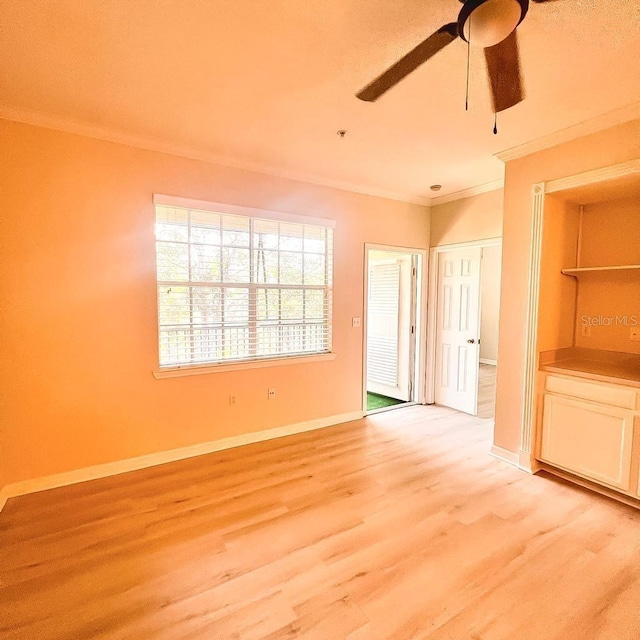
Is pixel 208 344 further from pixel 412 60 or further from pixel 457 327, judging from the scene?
pixel 457 327

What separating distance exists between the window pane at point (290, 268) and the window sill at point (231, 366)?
815mm

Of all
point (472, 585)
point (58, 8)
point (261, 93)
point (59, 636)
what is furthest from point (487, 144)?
point (59, 636)

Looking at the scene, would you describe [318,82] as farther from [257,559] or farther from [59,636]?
[59,636]

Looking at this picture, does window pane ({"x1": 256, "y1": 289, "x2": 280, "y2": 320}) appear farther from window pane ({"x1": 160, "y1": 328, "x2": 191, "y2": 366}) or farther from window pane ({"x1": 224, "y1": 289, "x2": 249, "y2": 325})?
window pane ({"x1": 160, "y1": 328, "x2": 191, "y2": 366})

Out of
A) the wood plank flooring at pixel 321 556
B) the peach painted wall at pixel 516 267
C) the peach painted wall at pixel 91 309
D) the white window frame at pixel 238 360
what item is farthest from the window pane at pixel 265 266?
the peach painted wall at pixel 516 267

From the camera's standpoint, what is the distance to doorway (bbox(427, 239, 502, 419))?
4105 mm

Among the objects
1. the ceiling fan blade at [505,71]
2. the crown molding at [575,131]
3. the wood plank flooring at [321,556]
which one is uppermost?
the crown molding at [575,131]

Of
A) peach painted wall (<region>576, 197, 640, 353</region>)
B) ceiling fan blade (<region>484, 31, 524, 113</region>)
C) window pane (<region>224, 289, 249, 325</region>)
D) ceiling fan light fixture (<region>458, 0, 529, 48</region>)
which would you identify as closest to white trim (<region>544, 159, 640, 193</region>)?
peach painted wall (<region>576, 197, 640, 353</region>)

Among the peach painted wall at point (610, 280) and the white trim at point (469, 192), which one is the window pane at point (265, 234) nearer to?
the white trim at point (469, 192)

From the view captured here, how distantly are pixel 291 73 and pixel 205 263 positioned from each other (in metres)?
1.70

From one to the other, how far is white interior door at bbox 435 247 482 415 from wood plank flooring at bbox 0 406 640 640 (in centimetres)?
144

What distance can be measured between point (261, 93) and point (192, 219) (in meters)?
1.29

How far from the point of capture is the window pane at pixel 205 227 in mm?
3047

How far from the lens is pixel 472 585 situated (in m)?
1.74
